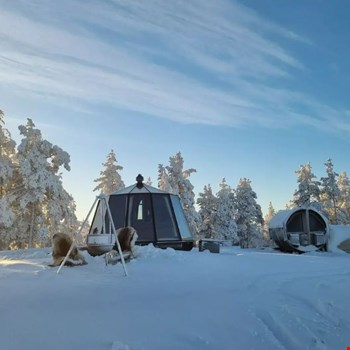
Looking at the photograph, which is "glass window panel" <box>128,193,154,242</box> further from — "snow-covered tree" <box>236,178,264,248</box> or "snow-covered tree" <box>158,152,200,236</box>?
"snow-covered tree" <box>236,178,264,248</box>

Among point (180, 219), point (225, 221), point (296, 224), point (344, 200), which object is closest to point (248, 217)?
point (225, 221)

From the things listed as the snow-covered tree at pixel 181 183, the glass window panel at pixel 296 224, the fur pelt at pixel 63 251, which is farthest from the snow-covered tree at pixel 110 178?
the fur pelt at pixel 63 251

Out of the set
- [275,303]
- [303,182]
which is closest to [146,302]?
[275,303]

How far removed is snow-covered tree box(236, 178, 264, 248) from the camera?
46.8 m

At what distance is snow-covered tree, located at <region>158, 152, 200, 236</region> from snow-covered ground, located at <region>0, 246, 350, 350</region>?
88.6 ft

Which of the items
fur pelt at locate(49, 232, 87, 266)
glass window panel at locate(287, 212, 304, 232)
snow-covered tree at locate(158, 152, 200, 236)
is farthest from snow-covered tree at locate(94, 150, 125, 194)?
fur pelt at locate(49, 232, 87, 266)

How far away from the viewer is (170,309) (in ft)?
15.7

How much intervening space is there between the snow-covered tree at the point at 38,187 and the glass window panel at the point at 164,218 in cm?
1326

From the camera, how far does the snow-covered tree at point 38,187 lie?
2502cm

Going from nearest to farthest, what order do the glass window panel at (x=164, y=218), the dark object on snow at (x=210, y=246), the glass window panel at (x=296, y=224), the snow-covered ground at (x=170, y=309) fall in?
the snow-covered ground at (x=170, y=309) < the dark object on snow at (x=210, y=246) < the glass window panel at (x=164, y=218) < the glass window panel at (x=296, y=224)

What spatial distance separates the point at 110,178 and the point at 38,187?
1093cm

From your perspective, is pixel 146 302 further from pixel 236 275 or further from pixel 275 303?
pixel 236 275

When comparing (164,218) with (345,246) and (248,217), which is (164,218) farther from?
(248,217)

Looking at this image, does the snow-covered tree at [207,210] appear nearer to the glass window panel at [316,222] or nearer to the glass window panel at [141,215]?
the glass window panel at [316,222]
